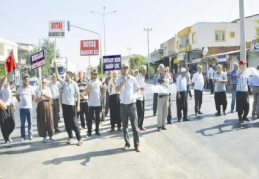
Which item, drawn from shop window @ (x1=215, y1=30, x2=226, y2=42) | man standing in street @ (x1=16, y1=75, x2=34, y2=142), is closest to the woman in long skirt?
man standing in street @ (x1=16, y1=75, x2=34, y2=142)

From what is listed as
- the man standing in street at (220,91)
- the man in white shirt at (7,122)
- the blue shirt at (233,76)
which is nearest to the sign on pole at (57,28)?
the man in white shirt at (7,122)

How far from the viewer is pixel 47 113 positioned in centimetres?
805

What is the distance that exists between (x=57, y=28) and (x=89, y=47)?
545cm

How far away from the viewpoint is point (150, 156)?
253 inches

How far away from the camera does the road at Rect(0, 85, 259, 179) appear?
5.44 m

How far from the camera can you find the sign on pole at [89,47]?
15.3m

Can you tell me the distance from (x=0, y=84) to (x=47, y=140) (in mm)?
1918

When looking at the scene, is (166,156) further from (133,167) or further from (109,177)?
(109,177)

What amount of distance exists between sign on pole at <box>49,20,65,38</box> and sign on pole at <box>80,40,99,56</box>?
5.30 metres

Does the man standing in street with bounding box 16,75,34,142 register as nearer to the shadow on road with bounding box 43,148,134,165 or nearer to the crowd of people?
the crowd of people

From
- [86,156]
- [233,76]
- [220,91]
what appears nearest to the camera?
[86,156]

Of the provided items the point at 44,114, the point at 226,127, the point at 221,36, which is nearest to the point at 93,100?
the point at 44,114

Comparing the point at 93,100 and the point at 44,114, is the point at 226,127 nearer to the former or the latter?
the point at 93,100

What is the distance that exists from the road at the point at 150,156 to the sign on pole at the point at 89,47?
6.93 m
